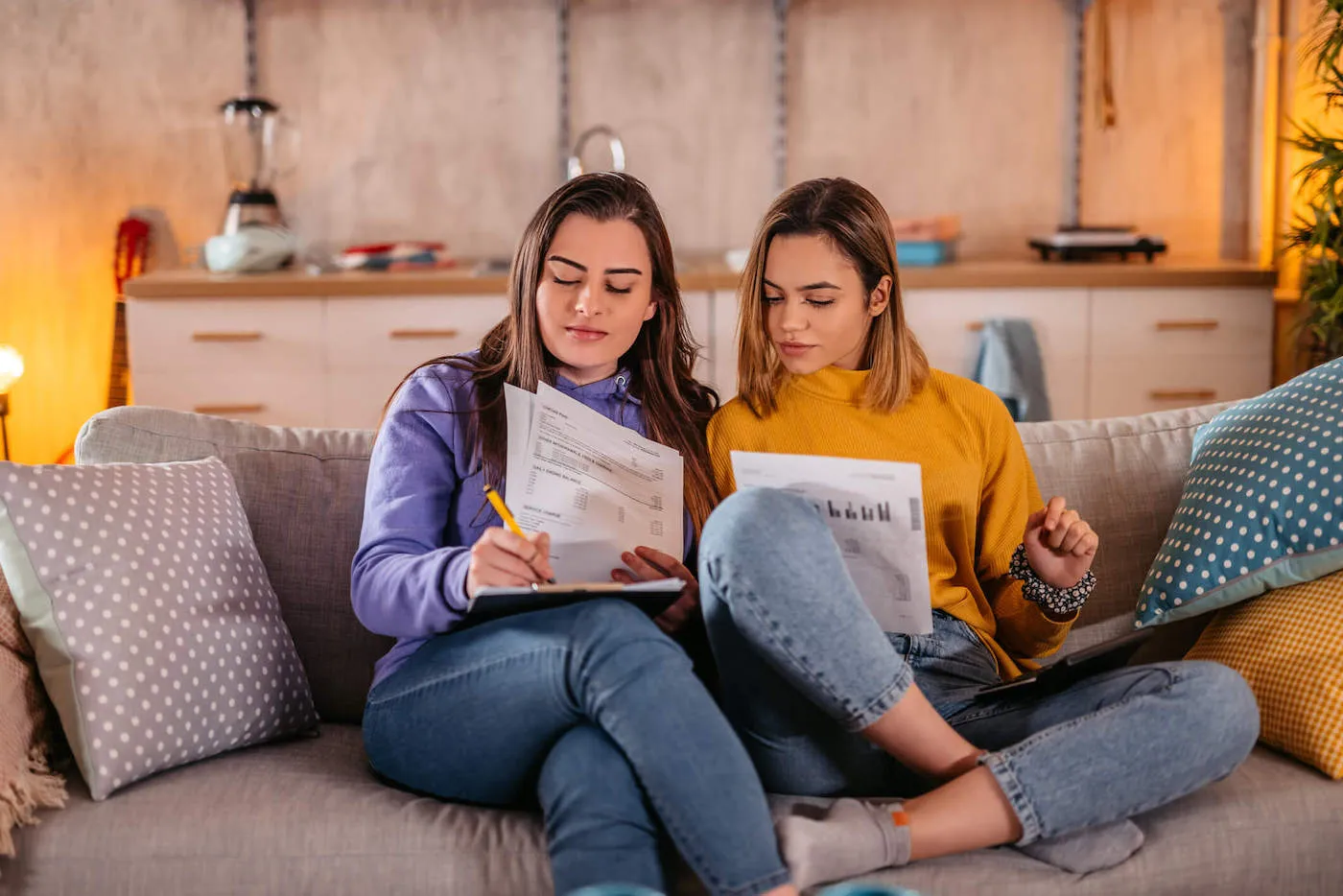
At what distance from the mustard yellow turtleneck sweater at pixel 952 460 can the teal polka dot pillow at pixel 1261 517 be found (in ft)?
0.54

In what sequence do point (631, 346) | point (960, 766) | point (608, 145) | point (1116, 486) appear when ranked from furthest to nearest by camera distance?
point (608, 145)
point (1116, 486)
point (631, 346)
point (960, 766)

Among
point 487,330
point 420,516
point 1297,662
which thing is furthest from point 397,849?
point 487,330

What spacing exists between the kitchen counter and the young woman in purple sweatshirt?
158cm

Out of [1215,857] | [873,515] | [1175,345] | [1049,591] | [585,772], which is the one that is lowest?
[1215,857]

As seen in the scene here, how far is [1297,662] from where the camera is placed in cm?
143

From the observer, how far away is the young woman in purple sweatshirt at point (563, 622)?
3.87 ft

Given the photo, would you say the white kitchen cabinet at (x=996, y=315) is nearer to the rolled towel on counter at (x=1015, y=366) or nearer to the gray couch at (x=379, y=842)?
the rolled towel on counter at (x=1015, y=366)

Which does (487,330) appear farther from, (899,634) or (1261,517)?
(1261,517)

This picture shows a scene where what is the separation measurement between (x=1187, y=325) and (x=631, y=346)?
211 cm

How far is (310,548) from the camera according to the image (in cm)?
166

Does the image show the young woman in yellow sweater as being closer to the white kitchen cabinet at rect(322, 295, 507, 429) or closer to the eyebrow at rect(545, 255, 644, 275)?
the eyebrow at rect(545, 255, 644, 275)

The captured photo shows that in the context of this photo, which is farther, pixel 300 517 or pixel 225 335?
pixel 225 335

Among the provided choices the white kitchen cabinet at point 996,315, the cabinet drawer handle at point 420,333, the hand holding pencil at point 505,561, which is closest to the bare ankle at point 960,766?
the hand holding pencil at point 505,561

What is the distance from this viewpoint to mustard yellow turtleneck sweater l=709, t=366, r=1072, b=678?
1.55m
